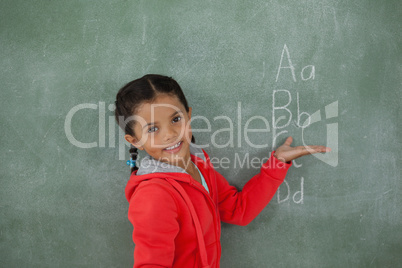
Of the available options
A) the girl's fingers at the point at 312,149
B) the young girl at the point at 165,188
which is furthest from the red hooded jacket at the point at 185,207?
the girl's fingers at the point at 312,149

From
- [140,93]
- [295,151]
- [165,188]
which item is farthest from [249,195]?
[140,93]

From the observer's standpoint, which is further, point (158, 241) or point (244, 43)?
point (244, 43)

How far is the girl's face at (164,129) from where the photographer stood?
36.0 inches

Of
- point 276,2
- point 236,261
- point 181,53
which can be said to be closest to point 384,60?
point 276,2

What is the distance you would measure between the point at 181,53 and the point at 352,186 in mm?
941

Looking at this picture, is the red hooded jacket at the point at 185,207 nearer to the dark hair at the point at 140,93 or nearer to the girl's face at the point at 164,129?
the girl's face at the point at 164,129

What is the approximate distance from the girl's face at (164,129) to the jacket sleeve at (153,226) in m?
0.13

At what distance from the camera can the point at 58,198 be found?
4.04 ft

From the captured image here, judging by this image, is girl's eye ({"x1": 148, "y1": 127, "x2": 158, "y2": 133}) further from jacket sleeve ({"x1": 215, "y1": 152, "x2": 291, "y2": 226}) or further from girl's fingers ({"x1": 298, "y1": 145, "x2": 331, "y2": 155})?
girl's fingers ({"x1": 298, "y1": 145, "x2": 331, "y2": 155})

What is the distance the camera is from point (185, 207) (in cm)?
93

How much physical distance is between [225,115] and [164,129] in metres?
0.36

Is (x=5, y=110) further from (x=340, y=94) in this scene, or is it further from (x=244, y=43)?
(x=340, y=94)

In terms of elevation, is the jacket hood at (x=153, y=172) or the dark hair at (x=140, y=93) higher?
the dark hair at (x=140, y=93)

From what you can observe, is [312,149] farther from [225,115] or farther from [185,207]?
[185,207]
